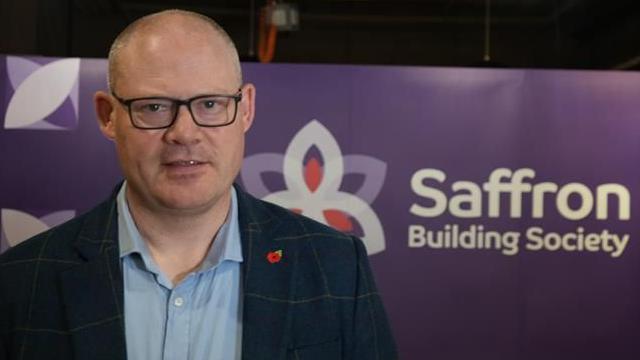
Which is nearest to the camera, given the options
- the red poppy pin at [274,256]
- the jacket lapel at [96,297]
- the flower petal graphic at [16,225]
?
the jacket lapel at [96,297]

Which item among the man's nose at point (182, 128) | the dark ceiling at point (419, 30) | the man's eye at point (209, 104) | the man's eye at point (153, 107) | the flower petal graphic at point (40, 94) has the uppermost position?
the dark ceiling at point (419, 30)

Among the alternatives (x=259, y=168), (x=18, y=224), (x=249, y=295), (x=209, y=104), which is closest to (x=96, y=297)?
(x=249, y=295)

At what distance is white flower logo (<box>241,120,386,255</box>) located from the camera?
3.72 metres

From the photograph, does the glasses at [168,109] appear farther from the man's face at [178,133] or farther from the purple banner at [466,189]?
the purple banner at [466,189]

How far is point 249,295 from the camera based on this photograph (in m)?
1.17

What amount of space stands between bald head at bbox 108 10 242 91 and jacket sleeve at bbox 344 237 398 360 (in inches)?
14.9

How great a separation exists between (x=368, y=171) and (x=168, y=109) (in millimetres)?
2648

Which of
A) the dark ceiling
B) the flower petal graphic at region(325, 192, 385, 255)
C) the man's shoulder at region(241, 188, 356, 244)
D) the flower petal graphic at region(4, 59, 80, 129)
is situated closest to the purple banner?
the flower petal graphic at region(325, 192, 385, 255)

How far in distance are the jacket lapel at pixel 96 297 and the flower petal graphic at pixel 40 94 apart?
266cm

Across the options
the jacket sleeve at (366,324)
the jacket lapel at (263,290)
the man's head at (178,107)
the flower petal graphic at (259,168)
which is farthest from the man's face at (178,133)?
the flower petal graphic at (259,168)

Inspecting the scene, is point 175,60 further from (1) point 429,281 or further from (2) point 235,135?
(1) point 429,281

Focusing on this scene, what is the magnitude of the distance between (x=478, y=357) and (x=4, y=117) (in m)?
2.59

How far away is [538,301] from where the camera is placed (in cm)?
374

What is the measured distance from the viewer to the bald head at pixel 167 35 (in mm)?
1126
